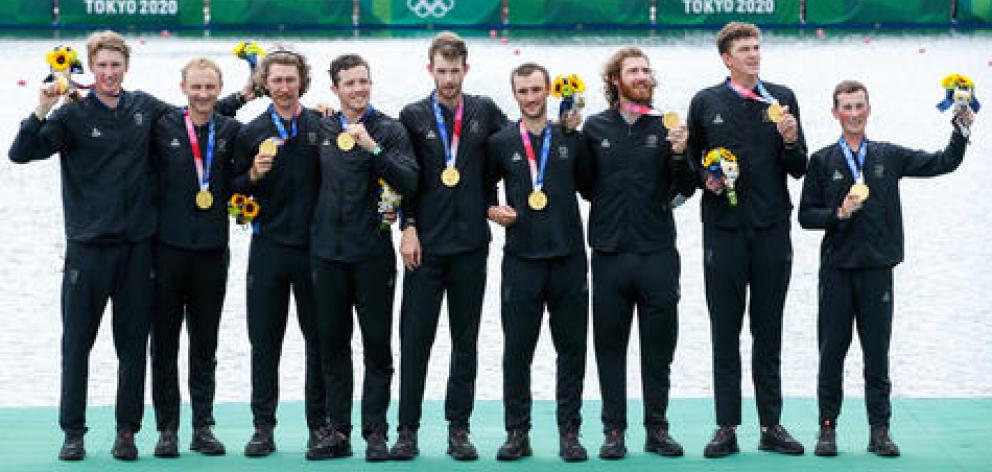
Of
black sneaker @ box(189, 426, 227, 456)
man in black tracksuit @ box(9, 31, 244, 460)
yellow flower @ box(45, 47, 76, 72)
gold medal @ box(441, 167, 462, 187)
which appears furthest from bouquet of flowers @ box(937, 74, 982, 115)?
yellow flower @ box(45, 47, 76, 72)

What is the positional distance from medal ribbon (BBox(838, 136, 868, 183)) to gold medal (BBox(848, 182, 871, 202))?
0.06 metres

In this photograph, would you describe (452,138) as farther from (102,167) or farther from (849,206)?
(849,206)

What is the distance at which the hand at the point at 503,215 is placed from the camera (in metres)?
8.39

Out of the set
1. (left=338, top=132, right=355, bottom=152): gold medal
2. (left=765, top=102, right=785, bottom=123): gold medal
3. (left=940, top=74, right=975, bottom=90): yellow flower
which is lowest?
(left=338, top=132, right=355, bottom=152): gold medal

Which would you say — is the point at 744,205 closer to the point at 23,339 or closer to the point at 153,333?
the point at 153,333

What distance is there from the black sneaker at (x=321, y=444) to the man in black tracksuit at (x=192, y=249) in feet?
1.47

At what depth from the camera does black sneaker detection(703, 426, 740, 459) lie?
8.54 metres

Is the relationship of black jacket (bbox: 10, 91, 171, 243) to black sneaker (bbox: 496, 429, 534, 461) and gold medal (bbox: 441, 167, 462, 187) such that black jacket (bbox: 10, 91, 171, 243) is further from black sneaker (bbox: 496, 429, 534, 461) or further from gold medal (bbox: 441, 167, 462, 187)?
black sneaker (bbox: 496, 429, 534, 461)

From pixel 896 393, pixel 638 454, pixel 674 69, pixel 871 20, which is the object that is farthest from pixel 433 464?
pixel 871 20

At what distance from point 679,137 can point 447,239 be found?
1191 mm

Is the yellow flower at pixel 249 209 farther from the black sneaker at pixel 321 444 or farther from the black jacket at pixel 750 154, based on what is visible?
the black jacket at pixel 750 154

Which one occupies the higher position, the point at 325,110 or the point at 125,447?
the point at 325,110

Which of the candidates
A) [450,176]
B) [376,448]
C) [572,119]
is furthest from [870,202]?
[376,448]

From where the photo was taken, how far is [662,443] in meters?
8.55
